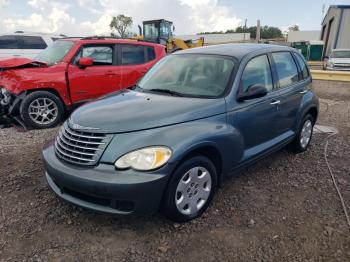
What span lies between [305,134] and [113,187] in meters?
3.64

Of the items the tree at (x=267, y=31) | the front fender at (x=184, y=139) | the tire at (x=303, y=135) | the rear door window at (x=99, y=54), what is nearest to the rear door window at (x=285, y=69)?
the tire at (x=303, y=135)

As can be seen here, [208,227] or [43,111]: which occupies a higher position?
[43,111]

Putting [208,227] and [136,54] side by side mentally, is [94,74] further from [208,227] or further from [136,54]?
[208,227]

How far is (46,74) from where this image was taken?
5957mm

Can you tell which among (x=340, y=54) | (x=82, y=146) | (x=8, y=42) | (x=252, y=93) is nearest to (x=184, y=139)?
(x=82, y=146)

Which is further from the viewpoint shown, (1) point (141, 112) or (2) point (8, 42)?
(2) point (8, 42)

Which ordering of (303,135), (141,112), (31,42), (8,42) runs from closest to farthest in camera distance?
1. (141,112)
2. (303,135)
3. (8,42)
4. (31,42)

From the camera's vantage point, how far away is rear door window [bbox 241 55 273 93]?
11.3 feet

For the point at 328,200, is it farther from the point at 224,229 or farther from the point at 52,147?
the point at 52,147

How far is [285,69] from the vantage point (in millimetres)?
4254

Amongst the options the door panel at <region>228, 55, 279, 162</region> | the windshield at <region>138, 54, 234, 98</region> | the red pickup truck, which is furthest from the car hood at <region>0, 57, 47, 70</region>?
the door panel at <region>228, 55, 279, 162</region>

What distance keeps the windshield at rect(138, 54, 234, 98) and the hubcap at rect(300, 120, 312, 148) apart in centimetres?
207

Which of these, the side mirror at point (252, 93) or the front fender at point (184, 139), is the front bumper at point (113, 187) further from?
the side mirror at point (252, 93)

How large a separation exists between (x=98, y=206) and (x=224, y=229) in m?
1.26
